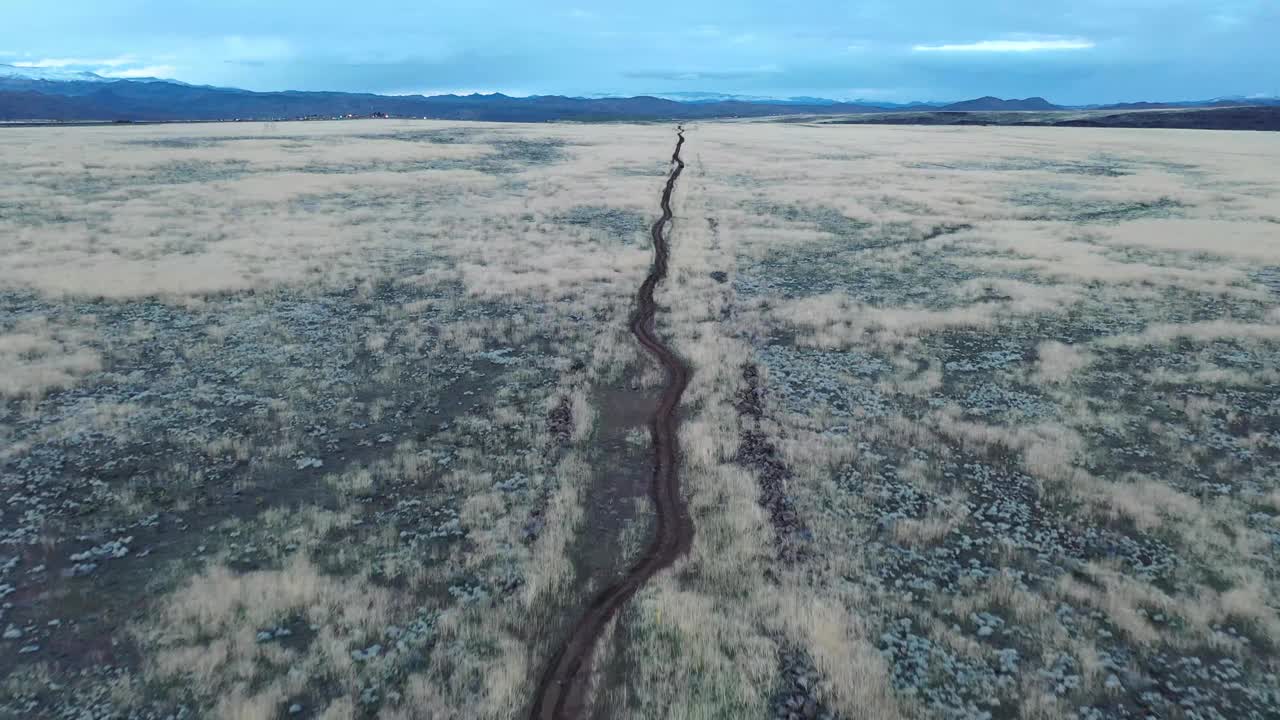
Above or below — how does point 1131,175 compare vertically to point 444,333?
above

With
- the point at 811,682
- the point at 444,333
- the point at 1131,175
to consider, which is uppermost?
the point at 1131,175

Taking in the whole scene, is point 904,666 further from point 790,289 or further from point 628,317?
point 790,289

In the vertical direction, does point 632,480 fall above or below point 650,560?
above

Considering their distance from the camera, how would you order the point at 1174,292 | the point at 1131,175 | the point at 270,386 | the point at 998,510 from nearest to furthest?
the point at 998,510, the point at 270,386, the point at 1174,292, the point at 1131,175

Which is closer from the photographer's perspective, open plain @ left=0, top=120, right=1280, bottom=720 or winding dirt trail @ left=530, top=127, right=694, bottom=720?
winding dirt trail @ left=530, top=127, right=694, bottom=720

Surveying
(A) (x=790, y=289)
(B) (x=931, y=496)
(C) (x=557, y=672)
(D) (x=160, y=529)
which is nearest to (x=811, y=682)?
(C) (x=557, y=672)
